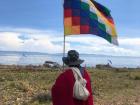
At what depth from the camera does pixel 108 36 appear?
40.1 ft

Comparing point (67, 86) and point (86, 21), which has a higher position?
point (86, 21)

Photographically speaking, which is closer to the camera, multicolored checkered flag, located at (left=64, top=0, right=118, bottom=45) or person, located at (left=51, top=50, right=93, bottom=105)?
person, located at (left=51, top=50, right=93, bottom=105)

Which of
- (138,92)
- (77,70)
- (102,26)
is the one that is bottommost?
(138,92)

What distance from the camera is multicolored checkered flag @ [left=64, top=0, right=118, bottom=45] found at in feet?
40.2

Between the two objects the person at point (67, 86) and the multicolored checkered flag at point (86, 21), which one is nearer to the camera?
the person at point (67, 86)

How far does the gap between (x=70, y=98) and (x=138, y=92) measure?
13.9 m

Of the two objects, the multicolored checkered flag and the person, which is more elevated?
the multicolored checkered flag

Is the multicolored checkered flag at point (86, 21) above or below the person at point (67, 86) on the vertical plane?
above

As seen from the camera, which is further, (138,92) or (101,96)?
(138,92)

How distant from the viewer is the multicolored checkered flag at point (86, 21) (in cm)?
1226

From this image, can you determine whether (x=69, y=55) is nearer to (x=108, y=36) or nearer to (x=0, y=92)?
(x=108, y=36)

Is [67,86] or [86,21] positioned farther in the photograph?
[86,21]

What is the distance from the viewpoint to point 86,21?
41.2 ft

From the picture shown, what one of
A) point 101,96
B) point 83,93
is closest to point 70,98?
point 83,93
